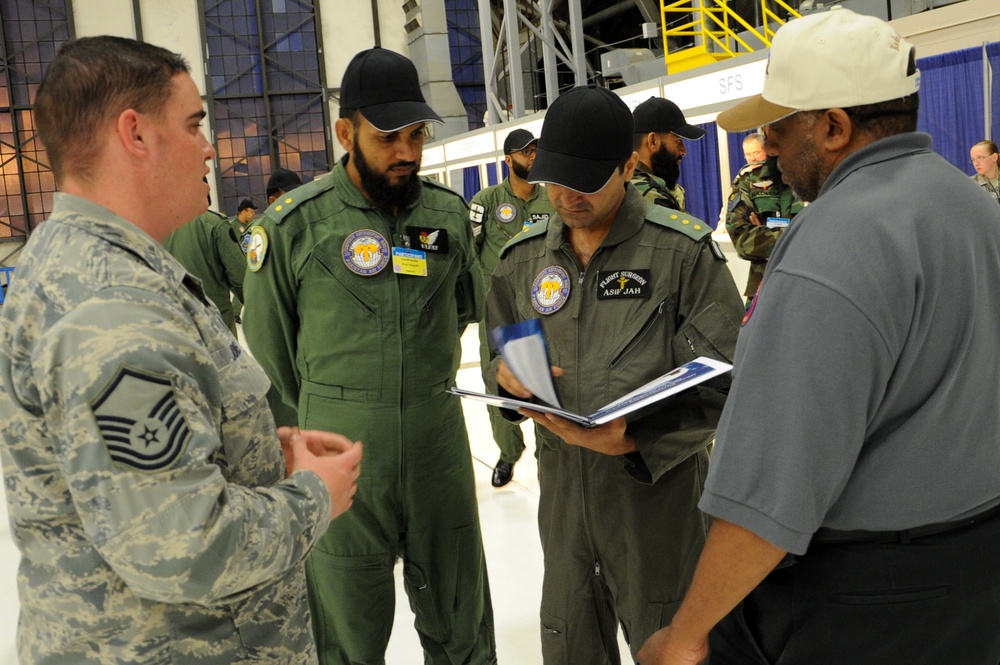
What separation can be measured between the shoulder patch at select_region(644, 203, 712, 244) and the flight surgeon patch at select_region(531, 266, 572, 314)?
0.83ft

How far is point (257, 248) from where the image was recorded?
2.69 meters

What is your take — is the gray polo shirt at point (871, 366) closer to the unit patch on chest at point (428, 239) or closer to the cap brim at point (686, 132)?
the unit patch on chest at point (428, 239)

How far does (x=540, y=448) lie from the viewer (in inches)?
95.7

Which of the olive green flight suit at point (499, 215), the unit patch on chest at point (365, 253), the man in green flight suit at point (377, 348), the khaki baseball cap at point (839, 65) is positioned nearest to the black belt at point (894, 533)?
→ the khaki baseball cap at point (839, 65)

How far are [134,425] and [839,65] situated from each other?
41.8 inches

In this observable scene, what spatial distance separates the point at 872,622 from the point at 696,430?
2.48 ft

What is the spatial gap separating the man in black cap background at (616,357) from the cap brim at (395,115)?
1.59 feet

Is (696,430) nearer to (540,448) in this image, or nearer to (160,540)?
(540,448)

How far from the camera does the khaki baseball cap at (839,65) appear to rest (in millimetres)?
1299

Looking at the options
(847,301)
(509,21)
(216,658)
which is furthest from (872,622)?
(509,21)

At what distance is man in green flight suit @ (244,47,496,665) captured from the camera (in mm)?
2621

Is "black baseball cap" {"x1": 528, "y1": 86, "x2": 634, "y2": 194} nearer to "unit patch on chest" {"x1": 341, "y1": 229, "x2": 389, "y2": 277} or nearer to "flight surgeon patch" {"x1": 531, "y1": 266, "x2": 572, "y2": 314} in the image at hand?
"flight surgeon patch" {"x1": 531, "y1": 266, "x2": 572, "y2": 314}

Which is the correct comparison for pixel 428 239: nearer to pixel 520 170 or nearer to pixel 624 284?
pixel 624 284

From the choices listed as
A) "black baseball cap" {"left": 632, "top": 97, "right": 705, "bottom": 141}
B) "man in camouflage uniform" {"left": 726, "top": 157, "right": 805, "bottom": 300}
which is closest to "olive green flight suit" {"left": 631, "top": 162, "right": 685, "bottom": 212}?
"black baseball cap" {"left": 632, "top": 97, "right": 705, "bottom": 141}
